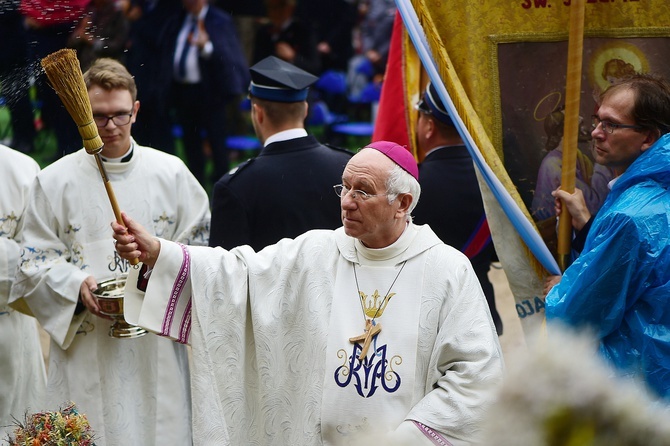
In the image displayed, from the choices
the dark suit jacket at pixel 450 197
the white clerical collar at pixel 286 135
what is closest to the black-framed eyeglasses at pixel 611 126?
the dark suit jacket at pixel 450 197

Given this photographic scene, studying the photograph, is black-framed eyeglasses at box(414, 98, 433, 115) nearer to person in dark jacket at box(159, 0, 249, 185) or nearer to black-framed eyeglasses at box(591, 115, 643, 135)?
black-framed eyeglasses at box(591, 115, 643, 135)

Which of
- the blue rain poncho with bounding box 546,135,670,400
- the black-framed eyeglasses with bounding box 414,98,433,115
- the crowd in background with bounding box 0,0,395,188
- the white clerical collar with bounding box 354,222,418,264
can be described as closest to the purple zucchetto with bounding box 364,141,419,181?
the white clerical collar with bounding box 354,222,418,264

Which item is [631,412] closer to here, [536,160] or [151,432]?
[536,160]

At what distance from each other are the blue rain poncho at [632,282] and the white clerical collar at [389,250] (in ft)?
1.82

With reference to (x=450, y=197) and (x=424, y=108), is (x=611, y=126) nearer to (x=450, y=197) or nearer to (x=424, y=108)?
(x=450, y=197)

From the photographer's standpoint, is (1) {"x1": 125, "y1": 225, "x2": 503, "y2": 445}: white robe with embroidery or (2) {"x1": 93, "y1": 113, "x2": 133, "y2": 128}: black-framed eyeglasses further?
(2) {"x1": 93, "y1": 113, "x2": 133, "y2": 128}: black-framed eyeglasses

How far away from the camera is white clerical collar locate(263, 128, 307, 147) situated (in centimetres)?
464

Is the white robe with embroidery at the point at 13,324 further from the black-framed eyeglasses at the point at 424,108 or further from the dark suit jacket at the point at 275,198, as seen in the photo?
the black-framed eyeglasses at the point at 424,108

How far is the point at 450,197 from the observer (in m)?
4.68

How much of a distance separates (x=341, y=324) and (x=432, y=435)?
0.53 metres

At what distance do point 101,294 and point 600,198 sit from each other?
2179 mm

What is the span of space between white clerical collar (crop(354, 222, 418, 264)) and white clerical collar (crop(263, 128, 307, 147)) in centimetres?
113

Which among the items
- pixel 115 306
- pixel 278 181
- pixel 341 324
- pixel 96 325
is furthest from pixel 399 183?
pixel 96 325

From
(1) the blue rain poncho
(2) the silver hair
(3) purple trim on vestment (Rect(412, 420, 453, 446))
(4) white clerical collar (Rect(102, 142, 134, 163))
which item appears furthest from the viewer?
(4) white clerical collar (Rect(102, 142, 134, 163))
